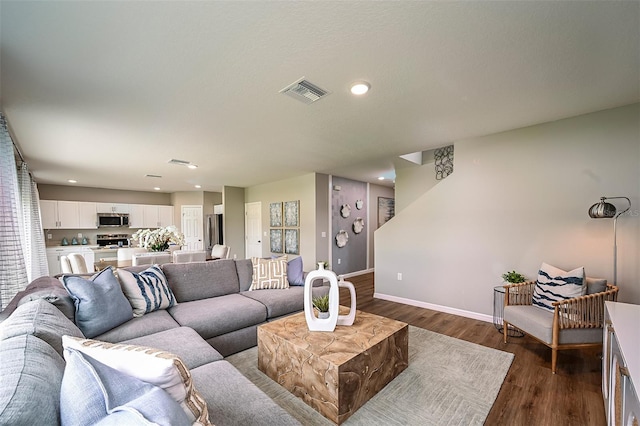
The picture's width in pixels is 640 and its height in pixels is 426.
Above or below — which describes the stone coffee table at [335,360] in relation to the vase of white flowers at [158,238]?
below

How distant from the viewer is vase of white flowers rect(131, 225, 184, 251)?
170 inches

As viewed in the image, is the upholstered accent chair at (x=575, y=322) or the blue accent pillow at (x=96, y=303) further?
the upholstered accent chair at (x=575, y=322)

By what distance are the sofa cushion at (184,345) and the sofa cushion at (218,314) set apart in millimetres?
283

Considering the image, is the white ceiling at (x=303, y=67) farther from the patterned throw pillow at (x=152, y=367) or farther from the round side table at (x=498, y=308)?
the round side table at (x=498, y=308)

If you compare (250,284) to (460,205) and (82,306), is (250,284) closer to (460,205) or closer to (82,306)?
(82,306)

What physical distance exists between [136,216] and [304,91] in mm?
7951

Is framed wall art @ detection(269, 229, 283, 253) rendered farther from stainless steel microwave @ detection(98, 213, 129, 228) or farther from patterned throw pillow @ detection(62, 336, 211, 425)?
patterned throw pillow @ detection(62, 336, 211, 425)

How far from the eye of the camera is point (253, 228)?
7.62 metres

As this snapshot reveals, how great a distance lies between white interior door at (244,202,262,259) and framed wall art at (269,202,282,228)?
1.86ft

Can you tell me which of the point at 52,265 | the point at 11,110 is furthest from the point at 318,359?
the point at 52,265

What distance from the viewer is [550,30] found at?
1.56 meters

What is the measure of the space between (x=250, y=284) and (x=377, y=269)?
2.36 meters

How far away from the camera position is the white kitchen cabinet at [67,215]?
21.3ft

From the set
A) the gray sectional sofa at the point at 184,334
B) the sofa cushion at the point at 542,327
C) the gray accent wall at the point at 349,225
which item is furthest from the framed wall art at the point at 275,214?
the sofa cushion at the point at 542,327
